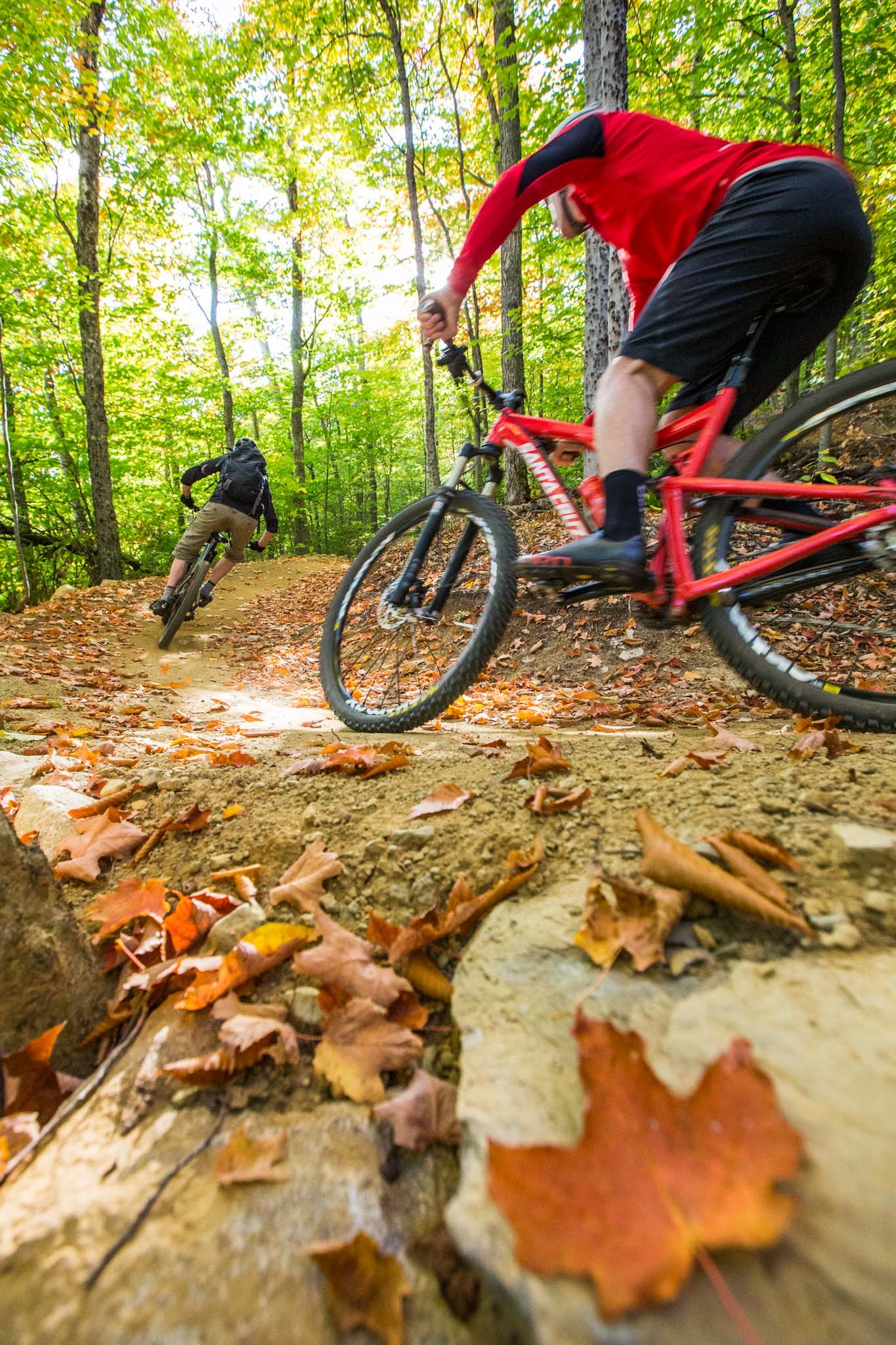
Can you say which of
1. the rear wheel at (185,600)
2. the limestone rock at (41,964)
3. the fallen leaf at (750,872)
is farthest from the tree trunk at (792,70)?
the limestone rock at (41,964)

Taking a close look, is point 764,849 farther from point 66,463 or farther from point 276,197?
point 276,197

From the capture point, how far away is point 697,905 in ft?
3.07

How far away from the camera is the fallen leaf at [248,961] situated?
1020 millimetres

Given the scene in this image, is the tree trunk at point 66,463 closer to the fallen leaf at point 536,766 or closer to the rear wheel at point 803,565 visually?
the fallen leaf at point 536,766

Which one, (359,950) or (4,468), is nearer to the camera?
(359,950)

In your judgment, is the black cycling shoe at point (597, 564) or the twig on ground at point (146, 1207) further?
the black cycling shoe at point (597, 564)

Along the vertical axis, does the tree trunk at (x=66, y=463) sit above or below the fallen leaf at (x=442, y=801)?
above

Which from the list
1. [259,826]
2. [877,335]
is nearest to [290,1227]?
[259,826]

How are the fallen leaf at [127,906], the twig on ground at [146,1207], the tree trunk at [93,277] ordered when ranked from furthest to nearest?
1. the tree trunk at [93,277]
2. the fallen leaf at [127,906]
3. the twig on ground at [146,1207]

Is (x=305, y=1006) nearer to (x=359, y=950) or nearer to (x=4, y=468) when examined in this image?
(x=359, y=950)

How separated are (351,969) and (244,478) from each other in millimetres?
7403

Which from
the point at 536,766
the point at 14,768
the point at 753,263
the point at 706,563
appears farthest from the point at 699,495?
the point at 14,768

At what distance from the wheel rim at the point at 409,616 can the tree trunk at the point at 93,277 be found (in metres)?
8.90

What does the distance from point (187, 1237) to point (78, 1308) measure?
10cm
